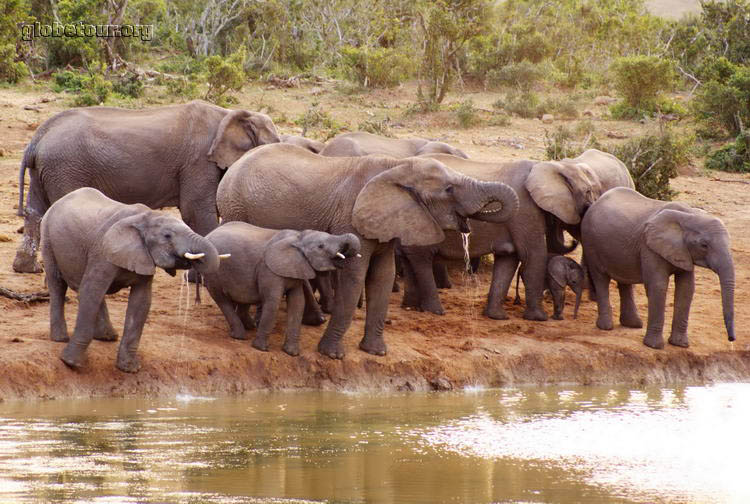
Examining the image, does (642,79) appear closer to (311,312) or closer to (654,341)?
(654,341)

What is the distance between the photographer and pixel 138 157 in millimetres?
11609

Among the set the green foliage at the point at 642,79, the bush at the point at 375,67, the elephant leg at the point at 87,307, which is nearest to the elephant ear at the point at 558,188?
the elephant leg at the point at 87,307

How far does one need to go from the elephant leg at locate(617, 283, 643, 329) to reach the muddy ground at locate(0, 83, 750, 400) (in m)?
0.19

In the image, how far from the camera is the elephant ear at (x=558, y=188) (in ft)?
38.7

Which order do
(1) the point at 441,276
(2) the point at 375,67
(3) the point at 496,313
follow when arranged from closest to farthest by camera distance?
1. (3) the point at 496,313
2. (1) the point at 441,276
3. (2) the point at 375,67

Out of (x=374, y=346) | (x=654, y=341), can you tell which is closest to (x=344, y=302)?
(x=374, y=346)

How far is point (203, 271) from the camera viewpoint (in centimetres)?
880

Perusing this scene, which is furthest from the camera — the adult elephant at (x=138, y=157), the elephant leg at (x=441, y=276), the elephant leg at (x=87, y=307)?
the elephant leg at (x=441, y=276)

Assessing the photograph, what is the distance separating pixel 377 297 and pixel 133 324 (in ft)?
7.29

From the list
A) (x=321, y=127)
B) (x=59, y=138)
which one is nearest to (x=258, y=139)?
(x=59, y=138)

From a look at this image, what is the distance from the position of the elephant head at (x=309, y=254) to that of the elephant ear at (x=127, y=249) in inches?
48.2

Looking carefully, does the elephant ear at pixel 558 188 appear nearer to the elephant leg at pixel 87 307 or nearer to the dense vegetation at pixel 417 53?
the elephant leg at pixel 87 307

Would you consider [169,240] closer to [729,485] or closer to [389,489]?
[389,489]

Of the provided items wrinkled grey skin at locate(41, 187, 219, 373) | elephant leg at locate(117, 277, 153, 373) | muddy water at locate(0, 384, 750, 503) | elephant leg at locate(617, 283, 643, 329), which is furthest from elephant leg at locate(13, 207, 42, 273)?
elephant leg at locate(617, 283, 643, 329)
